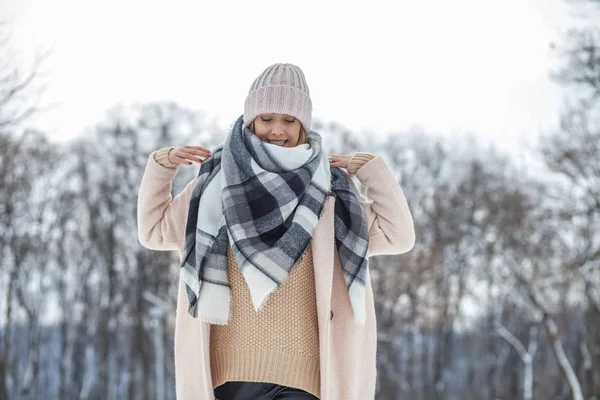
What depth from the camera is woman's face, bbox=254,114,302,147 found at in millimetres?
3438

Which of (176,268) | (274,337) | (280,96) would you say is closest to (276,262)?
(274,337)

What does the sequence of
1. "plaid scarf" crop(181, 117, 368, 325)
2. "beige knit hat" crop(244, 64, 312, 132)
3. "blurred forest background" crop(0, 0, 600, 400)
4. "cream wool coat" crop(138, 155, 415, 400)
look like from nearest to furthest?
"plaid scarf" crop(181, 117, 368, 325), "cream wool coat" crop(138, 155, 415, 400), "beige knit hat" crop(244, 64, 312, 132), "blurred forest background" crop(0, 0, 600, 400)

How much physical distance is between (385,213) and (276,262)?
58 centimetres

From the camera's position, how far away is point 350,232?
3303mm

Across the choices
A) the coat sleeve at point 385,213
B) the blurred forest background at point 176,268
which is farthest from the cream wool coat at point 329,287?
the blurred forest background at point 176,268

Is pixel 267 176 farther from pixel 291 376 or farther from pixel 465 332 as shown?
pixel 465 332

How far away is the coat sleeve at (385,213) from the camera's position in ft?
11.3

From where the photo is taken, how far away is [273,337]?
3.17m

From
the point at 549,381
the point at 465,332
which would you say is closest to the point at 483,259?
the point at 465,332

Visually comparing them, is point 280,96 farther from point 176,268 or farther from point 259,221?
point 176,268

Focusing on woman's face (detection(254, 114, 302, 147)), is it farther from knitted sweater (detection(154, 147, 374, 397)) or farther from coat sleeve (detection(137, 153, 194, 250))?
knitted sweater (detection(154, 147, 374, 397))

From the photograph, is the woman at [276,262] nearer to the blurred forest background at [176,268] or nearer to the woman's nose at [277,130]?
the woman's nose at [277,130]

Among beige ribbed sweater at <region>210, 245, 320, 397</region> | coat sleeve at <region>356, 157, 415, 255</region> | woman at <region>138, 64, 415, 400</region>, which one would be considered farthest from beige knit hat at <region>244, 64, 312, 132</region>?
Result: beige ribbed sweater at <region>210, 245, 320, 397</region>

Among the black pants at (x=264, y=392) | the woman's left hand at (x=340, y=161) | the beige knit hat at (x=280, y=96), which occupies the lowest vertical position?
the black pants at (x=264, y=392)
